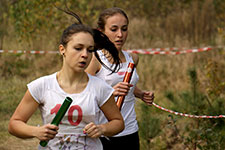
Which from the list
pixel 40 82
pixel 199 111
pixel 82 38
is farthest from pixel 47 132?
pixel 199 111

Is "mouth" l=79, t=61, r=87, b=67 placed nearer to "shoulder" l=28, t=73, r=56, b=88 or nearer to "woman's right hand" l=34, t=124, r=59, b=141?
"shoulder" l=28, t=73, r=56, b=88

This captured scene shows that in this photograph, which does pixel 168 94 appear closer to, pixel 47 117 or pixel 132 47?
pixel 47 117

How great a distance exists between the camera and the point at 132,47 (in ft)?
37.0

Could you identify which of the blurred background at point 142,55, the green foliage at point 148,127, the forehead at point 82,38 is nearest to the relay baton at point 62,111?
the forehead at point 82,38

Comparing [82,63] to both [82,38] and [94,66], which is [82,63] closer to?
[82,38]

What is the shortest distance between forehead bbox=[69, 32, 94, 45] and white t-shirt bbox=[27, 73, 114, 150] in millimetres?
276

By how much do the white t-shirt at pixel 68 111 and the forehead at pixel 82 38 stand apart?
0.91 ft

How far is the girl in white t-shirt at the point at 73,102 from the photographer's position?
256 cm

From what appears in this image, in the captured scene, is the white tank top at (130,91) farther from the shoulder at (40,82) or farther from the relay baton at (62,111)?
the relay baton at (62,111)

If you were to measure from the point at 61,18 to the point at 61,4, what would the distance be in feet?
2.49

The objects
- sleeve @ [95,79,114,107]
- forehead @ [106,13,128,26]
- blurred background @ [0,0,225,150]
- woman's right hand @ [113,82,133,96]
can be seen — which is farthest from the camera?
blurred background @ [0,0,225,150]

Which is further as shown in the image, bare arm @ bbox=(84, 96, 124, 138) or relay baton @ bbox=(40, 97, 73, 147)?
bare arm @ bbox=(84, 96, 124, 138)

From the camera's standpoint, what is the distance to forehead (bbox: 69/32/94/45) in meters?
2.65

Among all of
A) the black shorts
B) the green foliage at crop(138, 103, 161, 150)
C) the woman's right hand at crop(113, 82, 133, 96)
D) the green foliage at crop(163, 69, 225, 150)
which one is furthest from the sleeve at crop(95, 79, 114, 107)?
the green foliage at crop(138, 103, 161, 150)
